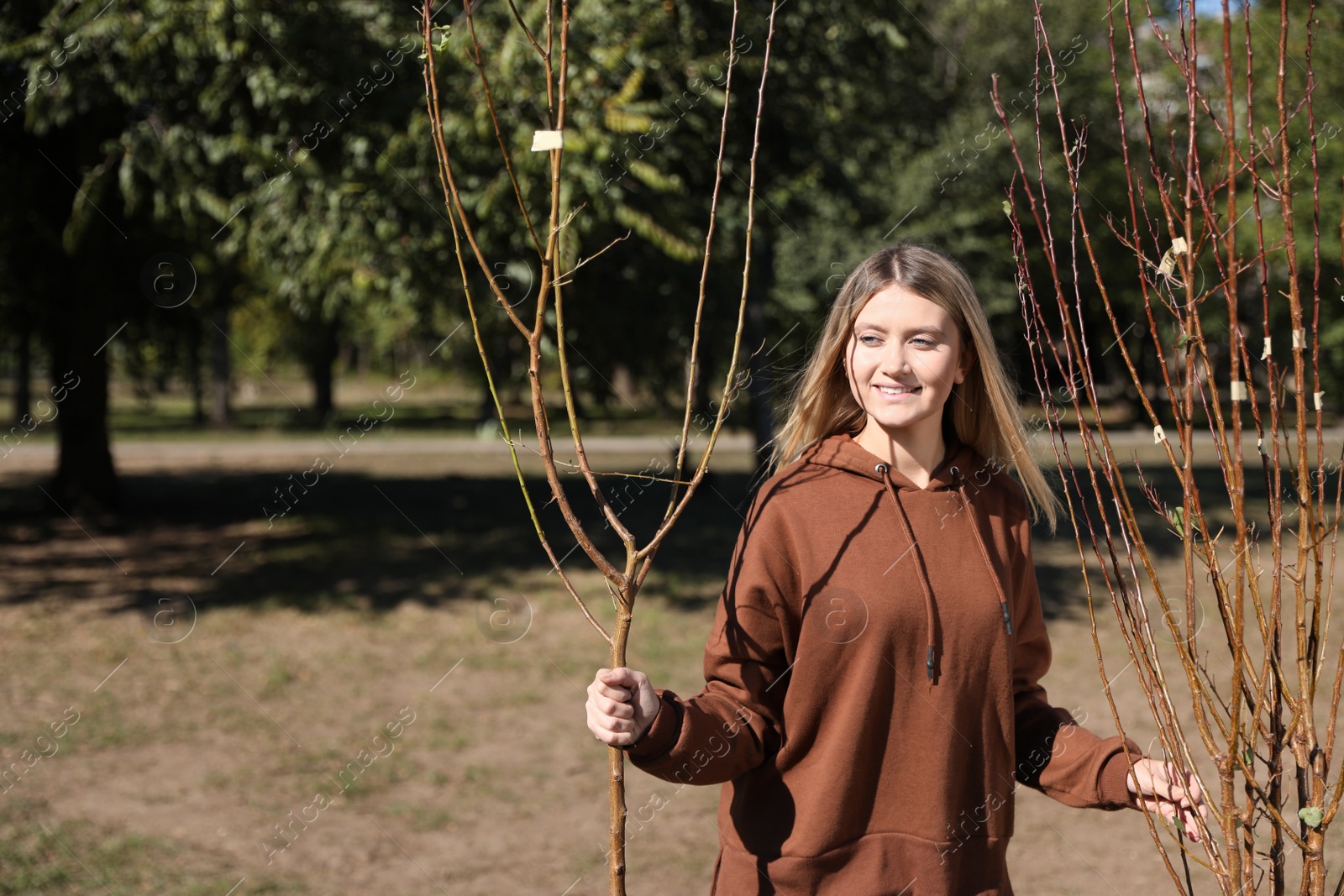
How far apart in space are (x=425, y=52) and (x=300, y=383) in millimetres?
56899

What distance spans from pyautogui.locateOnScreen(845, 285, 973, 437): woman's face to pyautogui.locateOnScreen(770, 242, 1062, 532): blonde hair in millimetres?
44

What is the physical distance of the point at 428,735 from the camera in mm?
6250

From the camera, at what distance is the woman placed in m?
1.89

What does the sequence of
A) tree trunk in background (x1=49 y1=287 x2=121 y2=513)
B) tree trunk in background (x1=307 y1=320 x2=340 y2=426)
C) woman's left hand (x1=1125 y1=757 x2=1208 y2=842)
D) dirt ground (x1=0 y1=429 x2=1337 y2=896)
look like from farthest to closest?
tree trunk in background (x1=307 y1=320 x2=340 y2=426) < tree trunk in background (x1=49 y1=287 x2=121 y2=513) < dirt ground (x1=0 y1=429 x2=1337 y2=896) < woman's left hand (x1=1125 y1=757 x2=1208 y2=842)

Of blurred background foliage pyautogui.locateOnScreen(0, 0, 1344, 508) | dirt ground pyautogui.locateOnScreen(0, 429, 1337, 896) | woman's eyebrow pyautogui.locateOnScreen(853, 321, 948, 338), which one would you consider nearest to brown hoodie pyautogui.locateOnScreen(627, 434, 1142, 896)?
woman's eyebrow pyautogui.locateOnScreen(853, 321, 948, 338)

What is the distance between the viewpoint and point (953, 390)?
2.16 meters

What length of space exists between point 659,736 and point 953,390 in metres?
0.89

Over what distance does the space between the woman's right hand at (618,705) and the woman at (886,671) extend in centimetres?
15

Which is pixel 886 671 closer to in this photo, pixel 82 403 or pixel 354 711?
pixel 354 711

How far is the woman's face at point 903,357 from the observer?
196cm

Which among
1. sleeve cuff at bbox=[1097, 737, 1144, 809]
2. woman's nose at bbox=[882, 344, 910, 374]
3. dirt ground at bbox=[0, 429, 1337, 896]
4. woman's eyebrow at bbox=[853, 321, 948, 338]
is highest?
woman's eyebrow at bbox=[853, 321, 948, 338]

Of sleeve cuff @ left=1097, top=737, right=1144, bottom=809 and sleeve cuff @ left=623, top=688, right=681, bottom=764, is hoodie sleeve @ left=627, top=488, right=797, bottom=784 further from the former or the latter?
sleeve cuff @ left=1097, top=737, right=1144, bottom=809

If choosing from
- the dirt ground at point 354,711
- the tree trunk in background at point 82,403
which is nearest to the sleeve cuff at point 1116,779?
the dirt ground at point 354,711

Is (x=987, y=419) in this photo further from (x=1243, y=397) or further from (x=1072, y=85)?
(x=1072, y=85)
